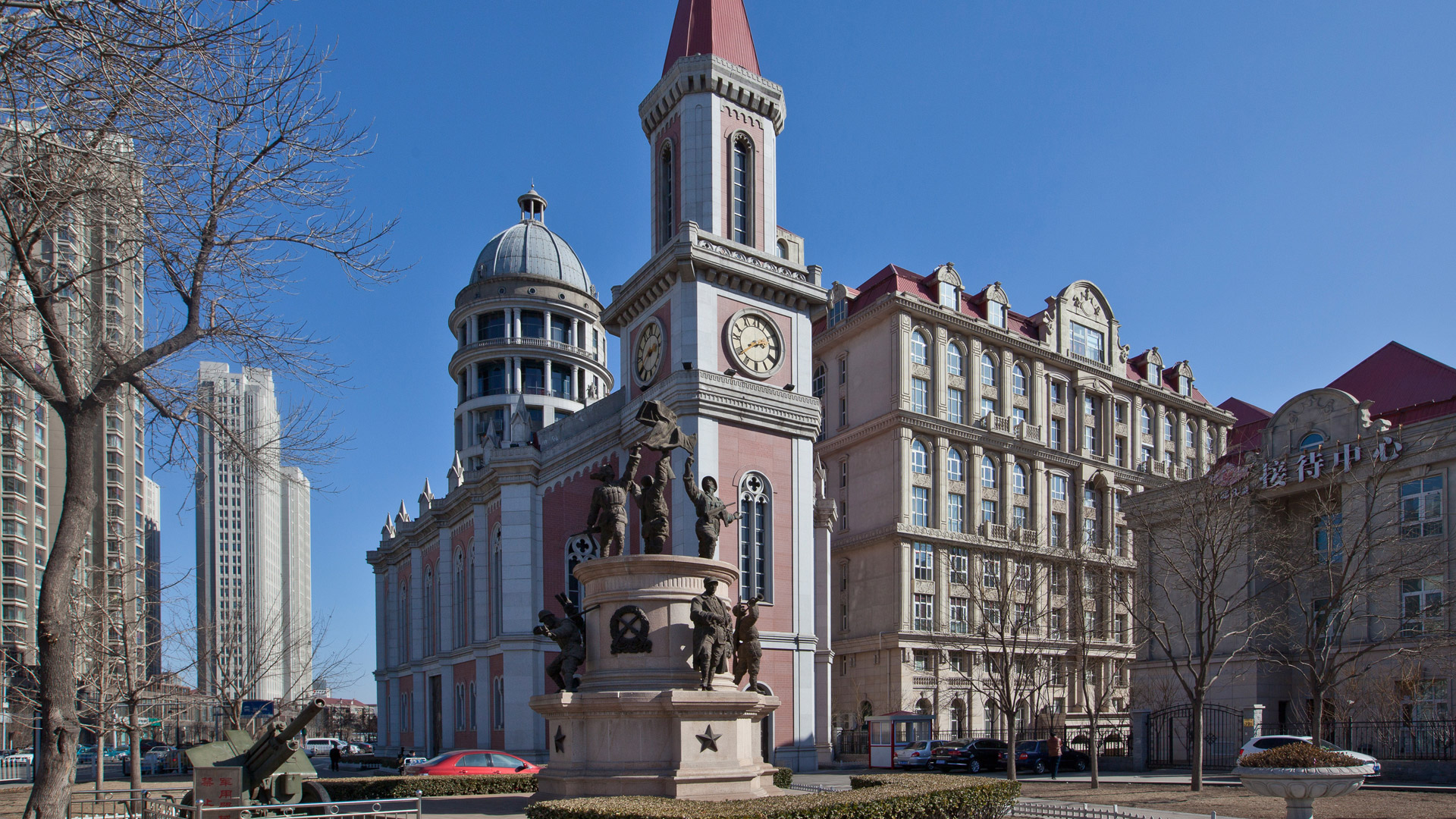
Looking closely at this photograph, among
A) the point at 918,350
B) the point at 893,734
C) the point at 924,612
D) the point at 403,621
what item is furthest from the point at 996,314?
the point at 403,621

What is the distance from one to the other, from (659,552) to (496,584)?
31.7m

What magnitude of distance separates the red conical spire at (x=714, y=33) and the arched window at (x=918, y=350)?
1898cm

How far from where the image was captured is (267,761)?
15.1 metres

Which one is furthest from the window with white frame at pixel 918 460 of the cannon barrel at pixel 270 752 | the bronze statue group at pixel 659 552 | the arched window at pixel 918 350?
the cannon barrel at pixel 270 752

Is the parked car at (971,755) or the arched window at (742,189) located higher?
the arched window at (742,189)

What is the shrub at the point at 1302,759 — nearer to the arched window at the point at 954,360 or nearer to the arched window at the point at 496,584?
the arched window at the point at 496,584

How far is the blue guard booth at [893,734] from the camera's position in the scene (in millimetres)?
42969

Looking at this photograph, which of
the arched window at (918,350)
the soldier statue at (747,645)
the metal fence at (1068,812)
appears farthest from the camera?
the arched window at (918,350)

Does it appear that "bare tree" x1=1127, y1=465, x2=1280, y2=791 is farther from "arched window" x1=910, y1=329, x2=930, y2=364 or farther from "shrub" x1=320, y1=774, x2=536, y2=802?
"shrub" x1=320, y1=774, x2=536, y2=802

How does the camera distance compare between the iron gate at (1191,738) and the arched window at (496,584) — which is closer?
the iron gate at (1191,738)

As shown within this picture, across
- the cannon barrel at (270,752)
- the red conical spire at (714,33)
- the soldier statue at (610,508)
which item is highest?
the red conical spire at (714,33)

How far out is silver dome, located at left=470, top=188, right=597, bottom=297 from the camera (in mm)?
77688

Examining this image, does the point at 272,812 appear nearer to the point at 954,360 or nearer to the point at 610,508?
the point at 610,508

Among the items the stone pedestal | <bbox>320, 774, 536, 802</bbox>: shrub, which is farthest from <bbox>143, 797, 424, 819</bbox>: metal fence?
<bbox>320, 774, 536, 802</bbox>: shrub
